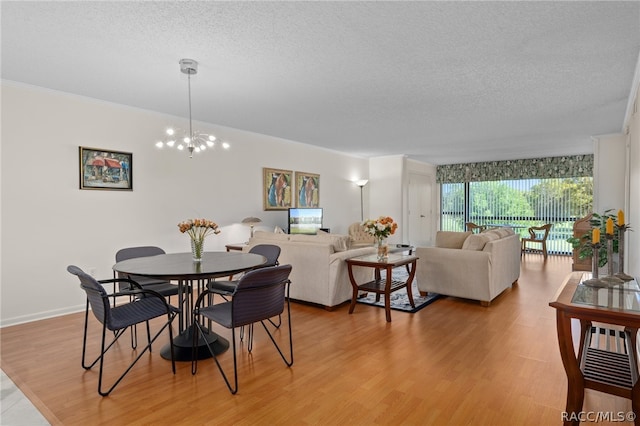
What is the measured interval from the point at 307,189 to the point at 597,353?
5.59m

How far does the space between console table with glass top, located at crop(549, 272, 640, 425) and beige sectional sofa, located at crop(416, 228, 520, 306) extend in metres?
2.14

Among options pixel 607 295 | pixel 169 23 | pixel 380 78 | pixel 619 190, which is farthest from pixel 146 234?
pixel 619 190

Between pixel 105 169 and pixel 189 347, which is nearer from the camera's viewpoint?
pixel 189 347

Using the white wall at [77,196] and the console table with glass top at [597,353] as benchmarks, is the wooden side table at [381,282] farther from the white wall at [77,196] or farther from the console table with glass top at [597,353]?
the white wall at [77,196]

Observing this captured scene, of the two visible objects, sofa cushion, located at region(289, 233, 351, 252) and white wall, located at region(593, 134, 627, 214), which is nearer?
sofa cushion, located at region(289, 233, 351, 252)

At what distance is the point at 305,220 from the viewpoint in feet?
22.3

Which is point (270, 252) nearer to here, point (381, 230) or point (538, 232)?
point (381, 230)

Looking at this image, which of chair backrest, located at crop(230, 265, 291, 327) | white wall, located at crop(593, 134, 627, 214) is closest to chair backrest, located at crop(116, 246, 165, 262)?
chair backrest, located at crop(230, 265, 291, 327)

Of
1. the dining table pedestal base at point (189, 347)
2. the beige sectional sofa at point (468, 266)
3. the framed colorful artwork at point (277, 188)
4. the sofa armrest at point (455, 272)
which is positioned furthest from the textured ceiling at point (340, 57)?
the dining table pedestal base at point (189, 347)

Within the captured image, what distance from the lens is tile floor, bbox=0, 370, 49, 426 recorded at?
2102mm

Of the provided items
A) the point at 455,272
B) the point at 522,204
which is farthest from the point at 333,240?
the point at 522,204

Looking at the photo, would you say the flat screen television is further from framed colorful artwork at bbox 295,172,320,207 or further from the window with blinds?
the window with blinds

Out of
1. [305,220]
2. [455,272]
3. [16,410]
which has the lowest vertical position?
[16,410]

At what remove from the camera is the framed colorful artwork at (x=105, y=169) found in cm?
417
